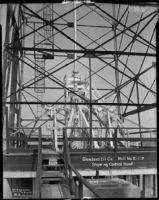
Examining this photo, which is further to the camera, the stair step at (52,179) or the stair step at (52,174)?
the stair step at (52,174)

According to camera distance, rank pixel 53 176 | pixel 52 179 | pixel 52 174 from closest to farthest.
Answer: pixel 52 179 < pixel 53 176 < pixel 52 174

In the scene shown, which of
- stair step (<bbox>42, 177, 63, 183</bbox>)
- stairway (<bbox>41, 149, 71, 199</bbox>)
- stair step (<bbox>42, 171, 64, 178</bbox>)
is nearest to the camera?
stairway (<bbox>41, 149, 71, 199</bbox>)

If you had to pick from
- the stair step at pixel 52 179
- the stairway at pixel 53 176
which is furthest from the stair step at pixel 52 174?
the stair step at pixel 52 179

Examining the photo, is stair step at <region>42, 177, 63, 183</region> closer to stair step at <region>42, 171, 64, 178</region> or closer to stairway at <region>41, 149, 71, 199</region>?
stairway at <region>41, 149, 71, 199</region>

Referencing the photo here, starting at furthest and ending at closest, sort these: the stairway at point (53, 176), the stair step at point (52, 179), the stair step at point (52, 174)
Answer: the stair step at point (52, 174) → the stair step at point (52, 179) → the stairway at point (53, 176)

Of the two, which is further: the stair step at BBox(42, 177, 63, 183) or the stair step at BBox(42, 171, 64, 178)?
the stair step at BBox(42, 171, 64, 178)

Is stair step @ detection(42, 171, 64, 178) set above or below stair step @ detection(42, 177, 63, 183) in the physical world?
above

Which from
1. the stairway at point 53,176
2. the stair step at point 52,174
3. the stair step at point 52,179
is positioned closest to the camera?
the stairway at point 53,176

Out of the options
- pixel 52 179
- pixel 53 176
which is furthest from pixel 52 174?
pixel 52 179

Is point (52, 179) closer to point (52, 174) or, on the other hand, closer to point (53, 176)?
point (53, 176)

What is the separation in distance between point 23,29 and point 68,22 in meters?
2.00

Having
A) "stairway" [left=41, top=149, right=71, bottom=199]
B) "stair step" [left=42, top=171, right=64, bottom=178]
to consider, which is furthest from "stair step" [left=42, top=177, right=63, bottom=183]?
"stair step" [left=42, top=171, right=64, bottom=178]

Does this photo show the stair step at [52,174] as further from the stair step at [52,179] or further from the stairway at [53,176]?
the stair step at [52,179]

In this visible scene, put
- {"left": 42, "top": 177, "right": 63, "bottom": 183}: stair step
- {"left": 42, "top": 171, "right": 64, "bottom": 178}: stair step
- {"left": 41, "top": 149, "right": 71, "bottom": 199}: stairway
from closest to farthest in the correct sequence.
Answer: {"left": 41, "top": 149, "right": 71, "bottom": 199}: stairway
{"left": 42, "top": 177, "right": 63, "bottom": 183}: stair step
{"left": 42, "top": 171, "right": 64, "bottom": 178}: stair step
